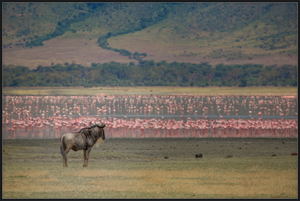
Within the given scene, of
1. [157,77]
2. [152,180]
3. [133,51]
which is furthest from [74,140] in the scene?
[133,51]

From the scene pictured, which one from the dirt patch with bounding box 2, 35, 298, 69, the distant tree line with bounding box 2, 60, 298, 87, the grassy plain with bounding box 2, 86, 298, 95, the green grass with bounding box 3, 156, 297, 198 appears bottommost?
the green grass with bounding box 3, 156, 297, 198

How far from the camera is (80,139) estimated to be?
1177 centimetres

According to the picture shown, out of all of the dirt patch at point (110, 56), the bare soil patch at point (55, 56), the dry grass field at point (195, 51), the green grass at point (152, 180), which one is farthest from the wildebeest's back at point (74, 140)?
the bare soil patch at point (55, 56)

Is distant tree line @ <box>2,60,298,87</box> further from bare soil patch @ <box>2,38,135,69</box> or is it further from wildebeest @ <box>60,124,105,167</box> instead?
wildebeest @ <box>60,124,105,167</box>

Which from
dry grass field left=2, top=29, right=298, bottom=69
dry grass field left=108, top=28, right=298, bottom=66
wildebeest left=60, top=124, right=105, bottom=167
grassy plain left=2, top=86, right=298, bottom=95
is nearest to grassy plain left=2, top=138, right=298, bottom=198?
wildebeest left=60, top=124, right=105, bottom=167

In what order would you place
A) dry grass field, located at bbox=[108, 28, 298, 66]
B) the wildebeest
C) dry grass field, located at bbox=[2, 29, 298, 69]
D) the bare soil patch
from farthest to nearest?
the bare soil patch
dry grass field, located at bbox=[2, 29, 298, 69]
dry grass field, located at bbox=[108, 28, 298, 66]
the wildebeest

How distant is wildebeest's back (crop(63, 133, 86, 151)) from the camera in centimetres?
1166

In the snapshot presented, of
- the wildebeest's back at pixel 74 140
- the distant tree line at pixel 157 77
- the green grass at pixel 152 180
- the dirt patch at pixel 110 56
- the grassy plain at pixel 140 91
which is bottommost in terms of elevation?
the green grass at pixel 152 180

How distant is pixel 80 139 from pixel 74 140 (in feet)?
0.56

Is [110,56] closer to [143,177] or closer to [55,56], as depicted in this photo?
[55,56]

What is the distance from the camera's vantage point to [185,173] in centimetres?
1171

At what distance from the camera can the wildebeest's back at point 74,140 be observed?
1166cm

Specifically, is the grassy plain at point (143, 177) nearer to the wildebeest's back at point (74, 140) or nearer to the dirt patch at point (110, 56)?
the wildebeest's back at point (74, 140)

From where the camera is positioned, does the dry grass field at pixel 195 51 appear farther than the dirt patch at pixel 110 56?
No
